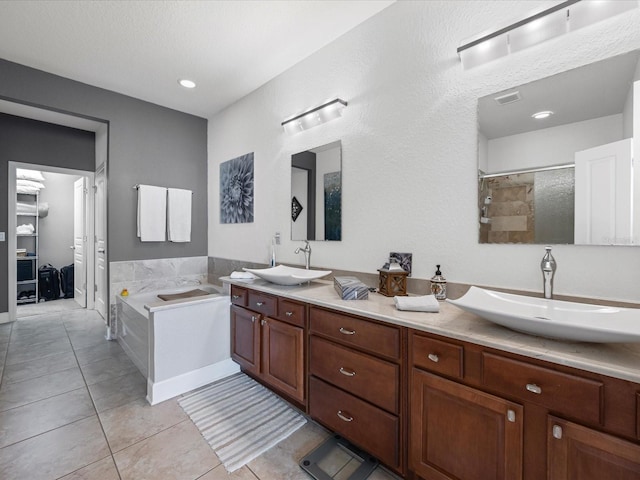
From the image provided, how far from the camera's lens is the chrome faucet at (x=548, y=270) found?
1298 mm

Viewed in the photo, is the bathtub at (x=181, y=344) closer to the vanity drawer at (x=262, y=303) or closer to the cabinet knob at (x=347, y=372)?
the vanity drawer at (x=262, y=303)

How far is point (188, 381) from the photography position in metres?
2.29

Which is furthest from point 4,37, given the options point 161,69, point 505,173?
point 505,173

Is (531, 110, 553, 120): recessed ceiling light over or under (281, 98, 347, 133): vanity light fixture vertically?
under

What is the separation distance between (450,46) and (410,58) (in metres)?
0.24

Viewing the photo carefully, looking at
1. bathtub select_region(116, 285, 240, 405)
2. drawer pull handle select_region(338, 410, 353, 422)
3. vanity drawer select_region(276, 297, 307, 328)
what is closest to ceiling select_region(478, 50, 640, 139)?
vanity drawer select_region(276, 297, 307, 328)

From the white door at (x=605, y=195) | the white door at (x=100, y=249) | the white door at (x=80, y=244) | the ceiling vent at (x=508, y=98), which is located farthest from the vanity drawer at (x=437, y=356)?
the white door at (x=80, y=244)

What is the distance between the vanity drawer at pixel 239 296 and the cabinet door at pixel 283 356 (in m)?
0.30

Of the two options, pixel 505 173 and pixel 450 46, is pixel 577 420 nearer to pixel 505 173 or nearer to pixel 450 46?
pixel 505 173

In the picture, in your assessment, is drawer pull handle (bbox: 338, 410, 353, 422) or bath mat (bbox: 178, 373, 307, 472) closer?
drawer pull handle (bbox: 338, 410, 353, 422)

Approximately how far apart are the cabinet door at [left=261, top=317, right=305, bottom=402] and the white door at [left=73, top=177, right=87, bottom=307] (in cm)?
414

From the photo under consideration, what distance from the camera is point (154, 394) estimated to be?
2.10m

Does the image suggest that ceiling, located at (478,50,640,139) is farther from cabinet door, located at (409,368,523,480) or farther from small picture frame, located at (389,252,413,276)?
cabinet door, located at (409,368,523,480)

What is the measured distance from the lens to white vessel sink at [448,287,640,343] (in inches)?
33.6
